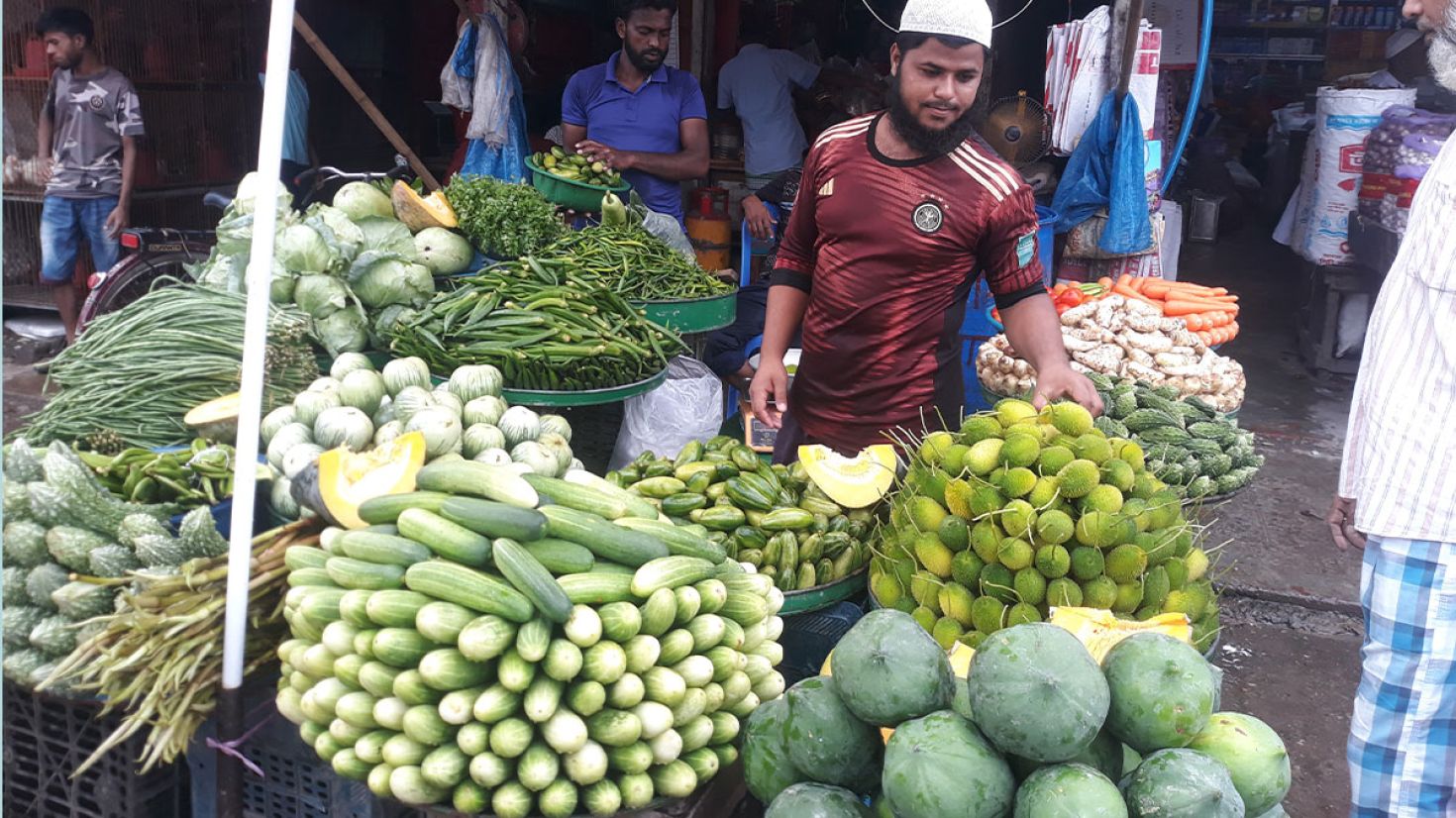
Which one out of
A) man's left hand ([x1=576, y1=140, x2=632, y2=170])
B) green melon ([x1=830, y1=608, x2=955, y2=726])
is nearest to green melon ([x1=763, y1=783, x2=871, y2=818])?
green melon ([x1=830, y1=608, x2=955, y2=726])

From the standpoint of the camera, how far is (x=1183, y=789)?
1376mm

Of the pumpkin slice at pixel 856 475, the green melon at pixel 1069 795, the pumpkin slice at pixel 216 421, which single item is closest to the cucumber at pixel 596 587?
the green melon at pixel 1069 795

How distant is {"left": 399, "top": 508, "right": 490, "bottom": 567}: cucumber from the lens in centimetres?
171

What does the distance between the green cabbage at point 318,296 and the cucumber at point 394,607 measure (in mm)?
1991

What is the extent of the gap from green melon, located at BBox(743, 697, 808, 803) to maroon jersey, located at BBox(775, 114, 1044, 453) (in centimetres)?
171

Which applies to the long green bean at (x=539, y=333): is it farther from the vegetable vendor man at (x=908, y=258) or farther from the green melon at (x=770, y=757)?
the green melon at (x=770, y=757)

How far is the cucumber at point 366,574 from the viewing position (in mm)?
1697

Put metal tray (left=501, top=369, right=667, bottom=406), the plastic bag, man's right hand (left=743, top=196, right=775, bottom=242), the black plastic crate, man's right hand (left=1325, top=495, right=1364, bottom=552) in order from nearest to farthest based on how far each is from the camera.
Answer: the black plastic crate
man's right hand (left=1325, top=495, right=1364, bottom=552)
metal tray (left=501, top=369, right=667, bottom=406)
the plastic bag
man's right hand (left=743, top=196, right=775, bottom=242)

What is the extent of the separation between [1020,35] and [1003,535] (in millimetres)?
6387

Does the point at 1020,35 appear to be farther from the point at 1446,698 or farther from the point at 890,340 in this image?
the point at 1446,698

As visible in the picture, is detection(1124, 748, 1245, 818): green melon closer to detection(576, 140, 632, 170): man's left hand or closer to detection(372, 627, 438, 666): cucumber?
detection(372, 627, 438, 666): cucumber

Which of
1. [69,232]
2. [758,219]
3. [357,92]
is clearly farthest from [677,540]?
[69,232]

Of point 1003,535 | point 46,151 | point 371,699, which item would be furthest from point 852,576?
point 46,151

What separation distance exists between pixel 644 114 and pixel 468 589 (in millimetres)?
4377
